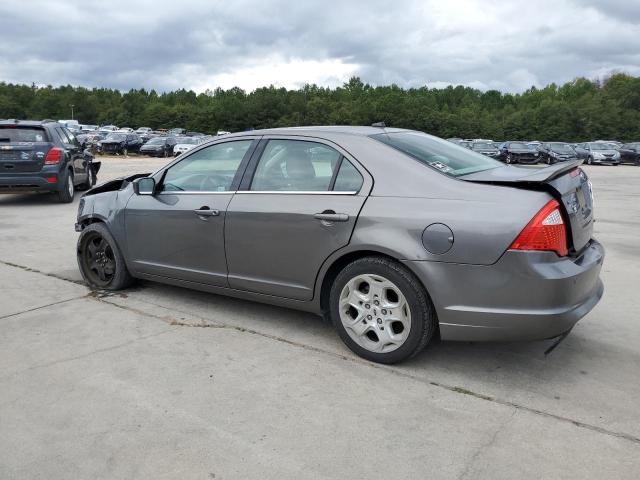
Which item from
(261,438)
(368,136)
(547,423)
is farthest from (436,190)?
(261,438)

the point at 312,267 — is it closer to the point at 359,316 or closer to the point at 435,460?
the point at 359,316

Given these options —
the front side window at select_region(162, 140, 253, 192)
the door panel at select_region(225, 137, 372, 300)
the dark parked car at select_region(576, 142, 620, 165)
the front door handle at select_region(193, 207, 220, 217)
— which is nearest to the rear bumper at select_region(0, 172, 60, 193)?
the front side window at select_region(162, 140, 253, 192)

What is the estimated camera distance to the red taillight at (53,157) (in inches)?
447

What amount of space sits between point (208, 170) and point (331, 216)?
56.6 inches

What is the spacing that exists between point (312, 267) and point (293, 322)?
0.81 metres

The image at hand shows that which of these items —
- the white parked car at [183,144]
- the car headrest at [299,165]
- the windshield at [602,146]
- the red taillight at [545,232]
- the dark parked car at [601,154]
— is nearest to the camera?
the red taillight at [545,232]

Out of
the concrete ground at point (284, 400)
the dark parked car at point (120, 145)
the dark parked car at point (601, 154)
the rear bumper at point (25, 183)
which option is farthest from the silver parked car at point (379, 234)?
the dark parked car at point (120, 145)

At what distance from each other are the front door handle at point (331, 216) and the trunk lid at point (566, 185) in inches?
30.7

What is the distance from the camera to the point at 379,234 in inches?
142

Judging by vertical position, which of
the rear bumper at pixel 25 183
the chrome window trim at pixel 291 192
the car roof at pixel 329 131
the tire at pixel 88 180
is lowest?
the tire at pixel 88 180

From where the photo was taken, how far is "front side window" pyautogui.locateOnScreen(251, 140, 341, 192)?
13.3 feet

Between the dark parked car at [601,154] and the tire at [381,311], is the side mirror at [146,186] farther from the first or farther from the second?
the dark parked car at [601,154]

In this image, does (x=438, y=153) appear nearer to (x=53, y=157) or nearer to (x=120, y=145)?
(x=53, y=157)

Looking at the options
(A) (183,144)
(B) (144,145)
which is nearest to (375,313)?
(A) (183,144)
